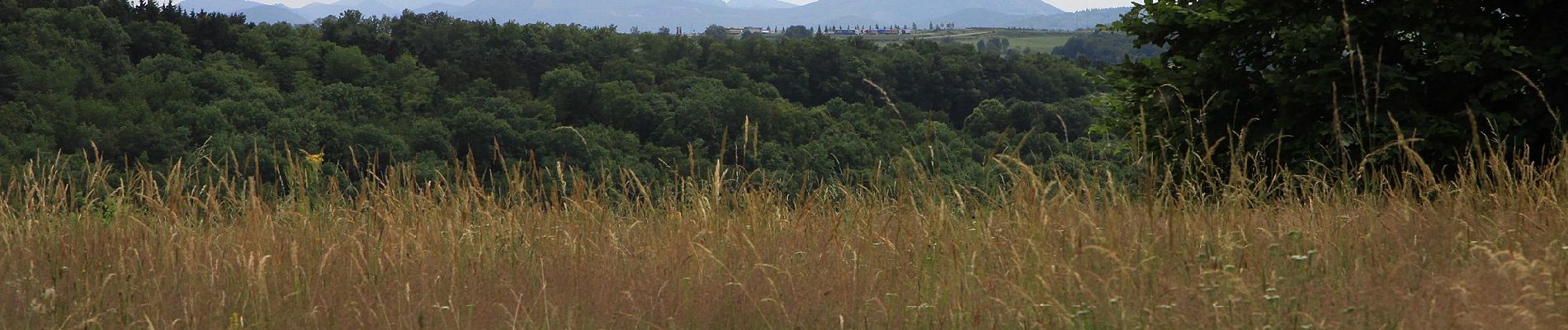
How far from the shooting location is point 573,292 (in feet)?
11.0

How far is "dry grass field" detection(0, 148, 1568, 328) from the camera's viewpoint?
9.39ft

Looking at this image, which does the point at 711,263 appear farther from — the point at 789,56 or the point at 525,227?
the point at 789,56

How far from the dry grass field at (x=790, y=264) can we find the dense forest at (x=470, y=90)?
98.2 ft

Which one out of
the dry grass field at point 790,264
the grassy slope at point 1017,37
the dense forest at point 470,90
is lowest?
the grassy slope at point 1017,37

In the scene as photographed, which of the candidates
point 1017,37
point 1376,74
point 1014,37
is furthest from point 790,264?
point 1017,37

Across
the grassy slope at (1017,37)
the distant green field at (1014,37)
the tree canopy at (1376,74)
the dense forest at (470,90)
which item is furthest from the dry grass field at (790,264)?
the grassy slope at (1017,37)

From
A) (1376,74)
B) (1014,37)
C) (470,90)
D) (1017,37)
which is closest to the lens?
(1376,74)

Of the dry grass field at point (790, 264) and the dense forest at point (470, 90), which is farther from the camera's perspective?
the dense forest at point (470, 90)

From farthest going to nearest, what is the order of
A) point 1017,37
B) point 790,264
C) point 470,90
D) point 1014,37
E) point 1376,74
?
1. point 1017,37
2. point 1014,37
3. point 470,90
4. point 1376,74
5. point 790,264

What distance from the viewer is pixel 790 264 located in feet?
11.8

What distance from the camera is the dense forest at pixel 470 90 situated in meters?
48.1

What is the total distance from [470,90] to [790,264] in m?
68.5

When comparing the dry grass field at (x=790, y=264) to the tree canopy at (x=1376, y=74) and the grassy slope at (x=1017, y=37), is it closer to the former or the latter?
the tree canopy at (x=1376, y=74)

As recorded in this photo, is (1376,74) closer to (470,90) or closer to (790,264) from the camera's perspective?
(790,264)
